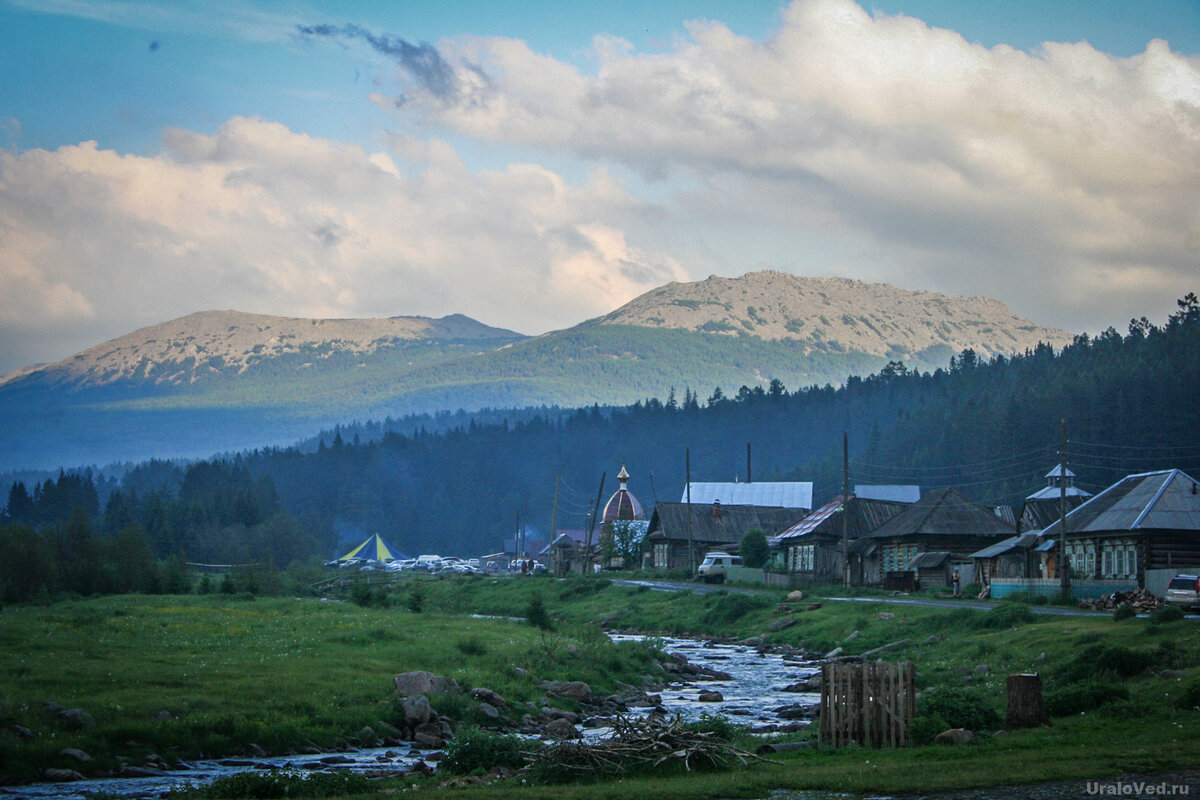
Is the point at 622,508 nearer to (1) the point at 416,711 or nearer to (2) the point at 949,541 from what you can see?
(2) the point at 949,541

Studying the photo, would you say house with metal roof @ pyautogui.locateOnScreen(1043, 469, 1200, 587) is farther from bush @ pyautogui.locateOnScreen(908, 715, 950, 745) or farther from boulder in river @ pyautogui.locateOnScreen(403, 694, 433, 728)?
boulder in river @ pyautogui.locateOnScreen(403, 694, 433, 728)

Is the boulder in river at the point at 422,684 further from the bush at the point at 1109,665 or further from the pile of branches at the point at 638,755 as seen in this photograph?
the bush at the point at 1109,665

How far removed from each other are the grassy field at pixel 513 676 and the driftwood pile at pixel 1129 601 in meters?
3.65

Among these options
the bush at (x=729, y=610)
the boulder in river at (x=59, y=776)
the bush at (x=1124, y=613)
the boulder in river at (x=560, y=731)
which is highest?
the bush at (x=1124, y=613)

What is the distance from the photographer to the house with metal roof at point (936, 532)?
7575 cm

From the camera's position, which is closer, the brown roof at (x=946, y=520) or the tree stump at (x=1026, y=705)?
the tree stump at (x=1026, y=705)

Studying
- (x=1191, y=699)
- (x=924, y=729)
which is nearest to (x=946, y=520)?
(x=1191, y=699)

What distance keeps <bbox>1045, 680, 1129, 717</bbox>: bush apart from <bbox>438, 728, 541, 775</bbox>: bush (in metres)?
12.0

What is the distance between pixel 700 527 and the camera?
10956 centimetres

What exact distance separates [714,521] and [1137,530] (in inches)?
2222

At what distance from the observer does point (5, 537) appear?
2783 inches

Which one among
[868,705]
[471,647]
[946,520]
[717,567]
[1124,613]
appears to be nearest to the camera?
[868,705]

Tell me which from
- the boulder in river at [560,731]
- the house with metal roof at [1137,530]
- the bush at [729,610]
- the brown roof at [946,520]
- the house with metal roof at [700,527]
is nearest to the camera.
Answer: the boulder in river at [560,731]

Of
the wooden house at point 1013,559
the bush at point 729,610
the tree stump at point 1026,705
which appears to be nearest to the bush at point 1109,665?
the tree stump at point 1026,705
